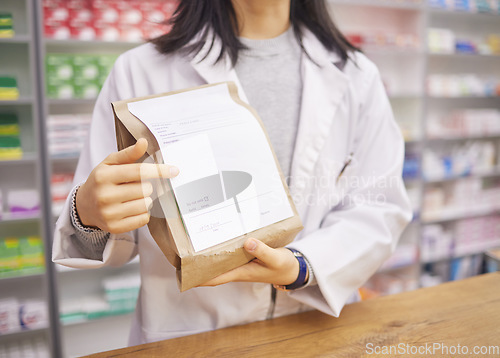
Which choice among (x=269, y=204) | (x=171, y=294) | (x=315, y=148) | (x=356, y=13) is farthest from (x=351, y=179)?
(x=356, y=13)

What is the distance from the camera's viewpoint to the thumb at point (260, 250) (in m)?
0.72

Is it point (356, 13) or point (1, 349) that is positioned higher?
point (356, 13)

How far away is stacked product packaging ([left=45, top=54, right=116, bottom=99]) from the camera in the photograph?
2.62 metres

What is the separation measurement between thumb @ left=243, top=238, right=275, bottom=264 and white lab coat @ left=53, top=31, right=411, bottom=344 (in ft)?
0.58

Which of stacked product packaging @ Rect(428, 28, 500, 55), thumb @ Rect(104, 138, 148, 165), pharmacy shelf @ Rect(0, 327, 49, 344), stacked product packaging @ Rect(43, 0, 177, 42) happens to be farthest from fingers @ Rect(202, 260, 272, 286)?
stacked product packaging @ Rect(428, 28, 500, 55)

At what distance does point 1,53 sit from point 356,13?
2.91 metres

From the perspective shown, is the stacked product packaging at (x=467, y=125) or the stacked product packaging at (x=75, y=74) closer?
the stacked product packaging at (x=75, y=74)

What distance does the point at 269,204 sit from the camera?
763 millimetres

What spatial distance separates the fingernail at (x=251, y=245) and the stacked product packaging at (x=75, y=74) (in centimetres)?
230

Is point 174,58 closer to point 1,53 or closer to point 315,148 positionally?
point 315,148

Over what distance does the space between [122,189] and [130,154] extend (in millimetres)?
66

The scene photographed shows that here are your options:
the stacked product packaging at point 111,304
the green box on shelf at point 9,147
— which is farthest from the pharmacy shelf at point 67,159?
the stacked product packaging at point 111,304

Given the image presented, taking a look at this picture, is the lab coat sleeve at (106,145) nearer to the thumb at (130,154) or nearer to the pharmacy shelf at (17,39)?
the thumb at (130,154)

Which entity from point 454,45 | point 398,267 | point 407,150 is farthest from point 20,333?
point 454,45
